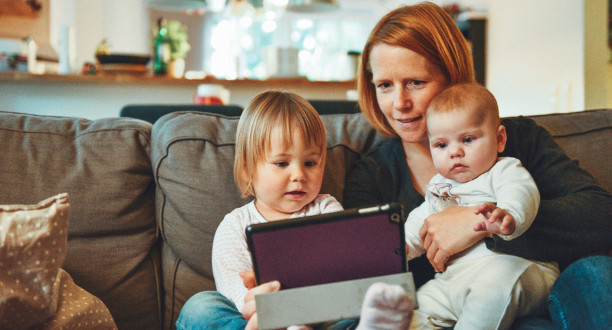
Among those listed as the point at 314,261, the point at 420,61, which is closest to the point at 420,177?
the point at 420,61

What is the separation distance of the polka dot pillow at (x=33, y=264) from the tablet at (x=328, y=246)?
449mm

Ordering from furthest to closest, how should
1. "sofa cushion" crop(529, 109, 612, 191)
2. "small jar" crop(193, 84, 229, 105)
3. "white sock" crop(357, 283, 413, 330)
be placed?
"small jar" crop(193, 84, 229, 105)
"sofa cushion" crop(529, 109, 612, 191)
"white sock" crop(357, 283, 413, 330)

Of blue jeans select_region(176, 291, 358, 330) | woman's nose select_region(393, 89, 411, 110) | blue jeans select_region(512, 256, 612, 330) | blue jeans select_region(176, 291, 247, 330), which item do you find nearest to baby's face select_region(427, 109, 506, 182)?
woman's nose select_region(393, 89, 411, 110)

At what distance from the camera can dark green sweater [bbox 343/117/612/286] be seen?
1159 millimetres

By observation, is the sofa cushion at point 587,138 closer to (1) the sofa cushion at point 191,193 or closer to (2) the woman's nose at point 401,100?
(2) the woman's nose at point 401,100

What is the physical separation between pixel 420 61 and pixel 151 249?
2.99ft

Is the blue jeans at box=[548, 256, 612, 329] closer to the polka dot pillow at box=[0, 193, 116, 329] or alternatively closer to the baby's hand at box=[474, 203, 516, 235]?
the baby's hand at box=[474, 203, 516, 235]

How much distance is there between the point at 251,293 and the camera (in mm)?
956

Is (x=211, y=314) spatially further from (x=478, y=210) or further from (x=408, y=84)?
(x=408, y=84)

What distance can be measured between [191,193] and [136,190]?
163mm

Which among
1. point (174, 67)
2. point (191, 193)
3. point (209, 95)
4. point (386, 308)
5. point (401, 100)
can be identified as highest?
point (174, 67)

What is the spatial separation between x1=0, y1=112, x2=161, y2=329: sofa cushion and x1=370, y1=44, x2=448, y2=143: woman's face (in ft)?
2.36

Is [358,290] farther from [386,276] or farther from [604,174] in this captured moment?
[604,174]

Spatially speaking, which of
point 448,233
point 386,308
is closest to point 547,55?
point 448,233
